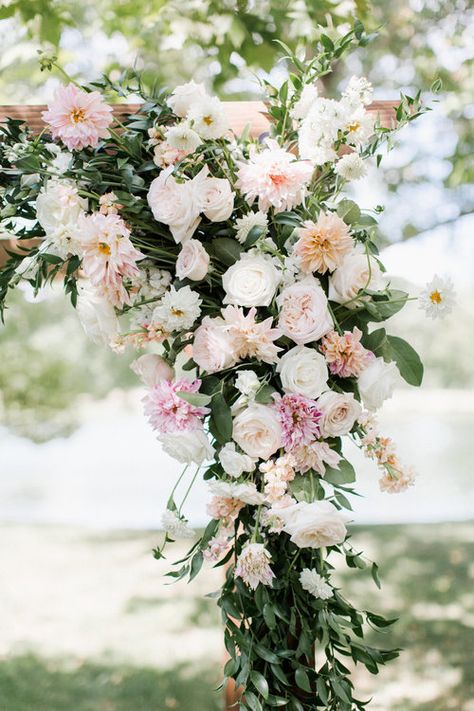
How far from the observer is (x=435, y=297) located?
964mm

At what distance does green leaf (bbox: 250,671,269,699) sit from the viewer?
38.5 inches

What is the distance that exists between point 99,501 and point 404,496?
5.64 ft

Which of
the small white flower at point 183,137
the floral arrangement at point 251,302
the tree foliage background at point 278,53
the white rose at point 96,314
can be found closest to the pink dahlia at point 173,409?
the floral arrangement at point 251,302

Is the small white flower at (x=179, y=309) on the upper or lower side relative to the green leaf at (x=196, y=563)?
upper

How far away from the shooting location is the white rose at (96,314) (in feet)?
3.23

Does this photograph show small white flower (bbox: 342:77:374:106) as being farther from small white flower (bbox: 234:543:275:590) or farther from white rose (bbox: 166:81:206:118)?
small white flower (bbox: 234:543:275:590)

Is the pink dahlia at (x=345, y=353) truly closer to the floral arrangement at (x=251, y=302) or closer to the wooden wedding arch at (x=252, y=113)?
the floral arrangement at (x=251, y=302)

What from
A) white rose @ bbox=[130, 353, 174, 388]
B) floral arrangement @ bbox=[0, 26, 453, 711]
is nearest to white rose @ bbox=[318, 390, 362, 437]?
floral arrangement @ bbox=[0, 26, 453, 711]

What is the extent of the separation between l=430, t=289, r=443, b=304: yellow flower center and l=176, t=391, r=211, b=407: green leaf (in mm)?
Result: 330

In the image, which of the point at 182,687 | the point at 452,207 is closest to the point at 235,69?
the point at 452,207

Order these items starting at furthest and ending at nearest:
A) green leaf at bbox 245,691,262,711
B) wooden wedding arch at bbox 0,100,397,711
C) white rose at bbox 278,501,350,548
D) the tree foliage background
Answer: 1. the tree foliage background
2. wooden wedding arch at bbox 0,100,397,711
3. green leaf at bbox 245,691,262,711
4. white rose at bbox 278,501,350,548

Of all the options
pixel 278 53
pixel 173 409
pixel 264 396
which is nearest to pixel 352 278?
pixel 264 396

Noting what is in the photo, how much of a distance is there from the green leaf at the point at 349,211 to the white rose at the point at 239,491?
39 centimetres

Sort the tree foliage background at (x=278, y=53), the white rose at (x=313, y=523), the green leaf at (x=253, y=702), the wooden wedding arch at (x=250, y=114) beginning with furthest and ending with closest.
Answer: the tree foliage background at (x=278, y=53) → the wooden wedding arch at (x=250, y=114) → the green leaf at (x=253, y=702) → the white rose at (x=313, y=523)
